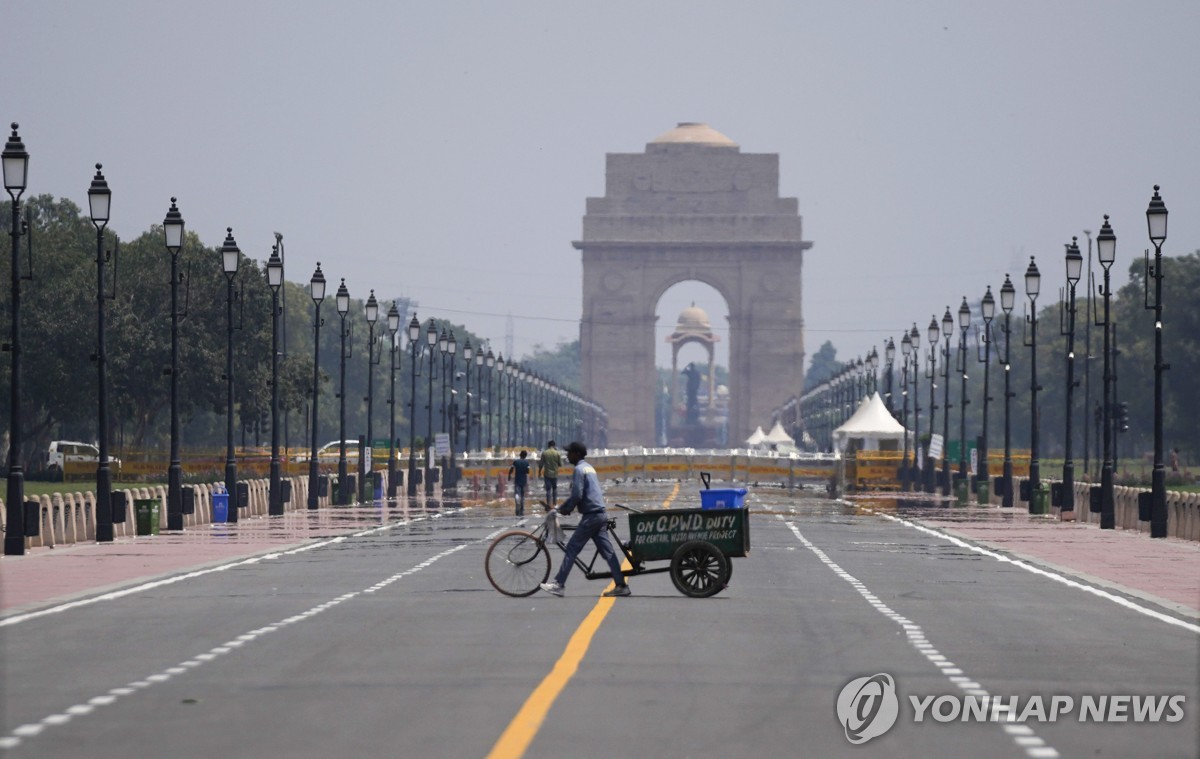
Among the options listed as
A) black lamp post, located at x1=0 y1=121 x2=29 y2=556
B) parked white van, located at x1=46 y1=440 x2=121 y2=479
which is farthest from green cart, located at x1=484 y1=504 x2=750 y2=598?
parked white van, located at x1=46 y1=440 x2=121 y2=479

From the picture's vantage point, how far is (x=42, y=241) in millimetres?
87625

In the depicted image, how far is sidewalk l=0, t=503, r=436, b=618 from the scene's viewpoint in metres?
23.8

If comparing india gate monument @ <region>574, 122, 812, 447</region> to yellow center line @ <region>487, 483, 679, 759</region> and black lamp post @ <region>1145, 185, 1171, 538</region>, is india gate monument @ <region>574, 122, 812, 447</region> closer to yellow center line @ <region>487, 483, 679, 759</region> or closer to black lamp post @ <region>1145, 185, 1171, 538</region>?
black lamp post @ <region>1145, 185, 1171, 538</region>

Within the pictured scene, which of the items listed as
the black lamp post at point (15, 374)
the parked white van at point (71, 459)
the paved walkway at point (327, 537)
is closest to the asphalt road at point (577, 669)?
the paved walkway at point (327, 537)

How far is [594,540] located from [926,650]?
5663 mm

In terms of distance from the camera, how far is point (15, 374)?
33.2m

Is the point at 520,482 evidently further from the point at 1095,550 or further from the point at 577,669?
the point at 577,669

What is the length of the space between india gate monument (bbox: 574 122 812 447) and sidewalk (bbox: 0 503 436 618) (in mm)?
128115

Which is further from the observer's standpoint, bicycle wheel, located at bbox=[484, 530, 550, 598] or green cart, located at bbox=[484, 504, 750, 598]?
bicycle wheel, located at bbox=[484, 530, 550, 598]

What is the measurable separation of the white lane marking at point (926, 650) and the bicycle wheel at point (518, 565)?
133 inches

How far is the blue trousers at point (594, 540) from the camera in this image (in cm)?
2152

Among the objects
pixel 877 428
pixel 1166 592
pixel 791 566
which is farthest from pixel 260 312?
pixel 1166 592

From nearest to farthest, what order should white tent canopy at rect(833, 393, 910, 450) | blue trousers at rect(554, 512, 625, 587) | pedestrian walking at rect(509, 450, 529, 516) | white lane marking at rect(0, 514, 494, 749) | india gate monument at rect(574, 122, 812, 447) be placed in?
white lane marking at rect(0, 514, 494, 749)
blue trousers at rect(554, 512, 625, 587)
pedestrian walking at rect(509, 450, 529, 516)
white tent canopy at rect(833, 393, 910, 450)
india gate monument at rect(574, 122, 812, 447)

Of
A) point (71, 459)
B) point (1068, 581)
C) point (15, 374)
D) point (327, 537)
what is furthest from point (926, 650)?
point (71, 459)
